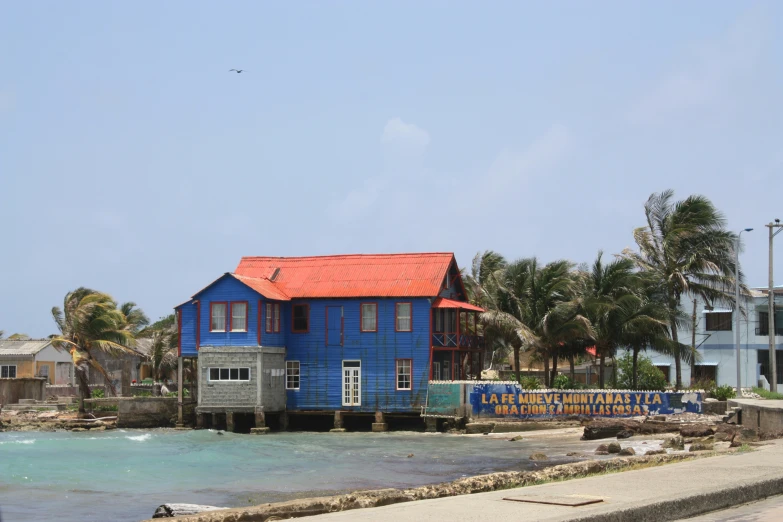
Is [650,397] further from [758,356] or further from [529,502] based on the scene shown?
[529,502]

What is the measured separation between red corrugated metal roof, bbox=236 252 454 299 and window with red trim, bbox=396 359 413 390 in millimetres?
3038

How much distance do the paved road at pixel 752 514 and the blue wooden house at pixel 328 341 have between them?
101 feet

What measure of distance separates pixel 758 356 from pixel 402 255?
2137 cm

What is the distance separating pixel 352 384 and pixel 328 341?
232cm

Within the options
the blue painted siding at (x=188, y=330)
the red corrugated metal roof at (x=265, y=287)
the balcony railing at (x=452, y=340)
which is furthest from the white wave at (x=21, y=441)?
the balcony railing at (x=452, y=340)

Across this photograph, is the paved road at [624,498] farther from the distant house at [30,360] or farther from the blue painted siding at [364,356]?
the distant house at [30,360]

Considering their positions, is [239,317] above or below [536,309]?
below

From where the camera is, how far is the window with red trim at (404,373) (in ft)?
142

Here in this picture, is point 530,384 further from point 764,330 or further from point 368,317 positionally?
point 764,330

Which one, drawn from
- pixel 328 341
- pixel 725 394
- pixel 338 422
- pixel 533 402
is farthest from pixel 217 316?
pixel 725 394

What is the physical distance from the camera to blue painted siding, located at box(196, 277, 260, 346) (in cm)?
4369

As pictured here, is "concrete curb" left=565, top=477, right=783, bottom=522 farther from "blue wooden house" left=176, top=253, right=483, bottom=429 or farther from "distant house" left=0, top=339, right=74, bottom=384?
"distant house" left=0, top=339, right=74, bottom=384

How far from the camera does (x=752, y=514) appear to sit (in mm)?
11594

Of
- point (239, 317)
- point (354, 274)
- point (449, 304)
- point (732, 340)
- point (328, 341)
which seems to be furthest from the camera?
point (732, 340)
